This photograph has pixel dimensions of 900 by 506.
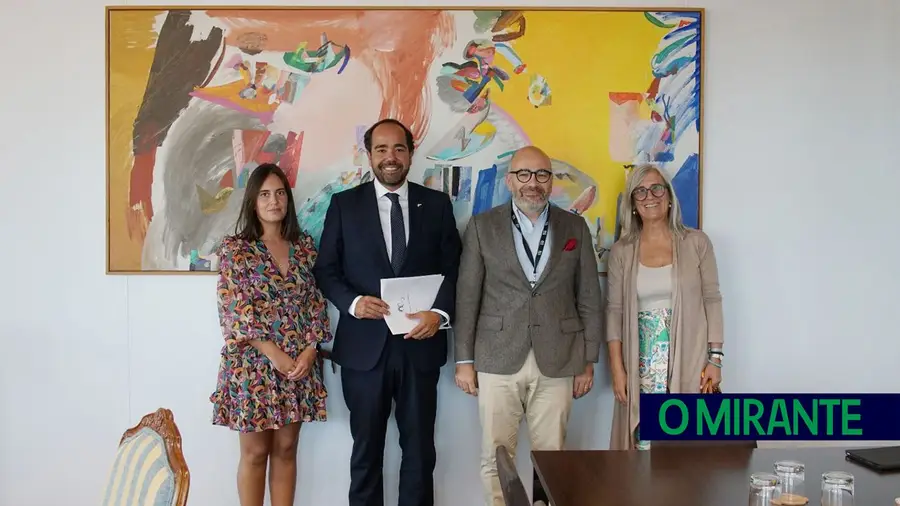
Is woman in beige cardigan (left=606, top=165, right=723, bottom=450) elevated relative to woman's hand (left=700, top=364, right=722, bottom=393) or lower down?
elevated

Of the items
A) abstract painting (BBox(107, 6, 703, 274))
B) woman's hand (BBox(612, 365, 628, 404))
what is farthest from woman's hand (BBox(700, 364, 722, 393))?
abstract painting (BBox(107, 6, 703, 274))

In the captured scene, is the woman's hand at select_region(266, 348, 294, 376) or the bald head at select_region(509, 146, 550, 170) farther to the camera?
the bald head at select_region(509, 146, 550, 170)

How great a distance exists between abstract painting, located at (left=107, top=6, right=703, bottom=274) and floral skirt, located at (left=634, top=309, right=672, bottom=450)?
454 millimetres

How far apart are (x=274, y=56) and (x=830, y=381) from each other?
3186 mm

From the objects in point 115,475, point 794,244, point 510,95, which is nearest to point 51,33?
point 510,95

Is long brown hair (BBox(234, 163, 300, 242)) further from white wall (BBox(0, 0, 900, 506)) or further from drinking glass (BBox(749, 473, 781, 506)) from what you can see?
drinking glass (BBox(749, 473, 781, 506))

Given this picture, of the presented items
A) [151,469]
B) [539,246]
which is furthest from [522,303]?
[151,469]

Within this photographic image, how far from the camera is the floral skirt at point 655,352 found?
3.09m

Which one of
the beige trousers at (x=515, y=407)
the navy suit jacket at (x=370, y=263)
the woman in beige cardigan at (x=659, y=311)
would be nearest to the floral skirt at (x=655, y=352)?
the woman in beige cardigan at (x=659, y=311)

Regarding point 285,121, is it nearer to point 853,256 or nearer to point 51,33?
Answer: point 51,33

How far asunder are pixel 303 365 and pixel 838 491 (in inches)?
80.2

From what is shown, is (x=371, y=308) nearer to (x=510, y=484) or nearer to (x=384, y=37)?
(x=384, y=37)

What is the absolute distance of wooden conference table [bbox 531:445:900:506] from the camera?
1.69 m

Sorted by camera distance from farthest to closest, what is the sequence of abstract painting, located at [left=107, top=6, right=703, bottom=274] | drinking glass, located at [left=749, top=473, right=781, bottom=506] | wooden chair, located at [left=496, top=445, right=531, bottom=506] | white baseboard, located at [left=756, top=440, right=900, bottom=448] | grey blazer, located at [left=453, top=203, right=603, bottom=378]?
abstract painting, located at [left=107, top=6, right=703, bottom=274]
white baseboard, located at [left=756, top=440, right=900, bottom=448]
grey blazer, located at [left=453, top=203, right=603, bottom=378]
drinking glass, located at [left=749, top=473, right=781, bottom=506]
wooden chair, located at [left=496, top=445, right=531, bottom=506]
